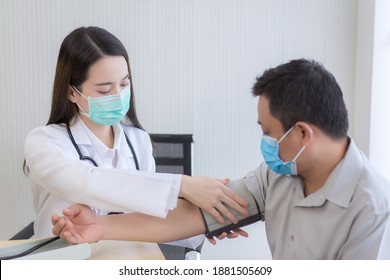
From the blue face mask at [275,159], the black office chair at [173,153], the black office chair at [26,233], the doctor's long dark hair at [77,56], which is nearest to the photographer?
the blue face mask at [275,159]

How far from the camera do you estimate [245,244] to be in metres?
2.63

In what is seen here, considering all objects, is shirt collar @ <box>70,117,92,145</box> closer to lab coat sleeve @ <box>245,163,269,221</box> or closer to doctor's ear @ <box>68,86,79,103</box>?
doctor's ear @ <box>68,86,79,103</box>

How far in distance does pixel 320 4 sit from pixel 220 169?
1.02 meters

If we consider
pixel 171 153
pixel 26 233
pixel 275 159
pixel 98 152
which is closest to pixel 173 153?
pixel 171 153

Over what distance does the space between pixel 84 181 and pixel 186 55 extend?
1.24 m

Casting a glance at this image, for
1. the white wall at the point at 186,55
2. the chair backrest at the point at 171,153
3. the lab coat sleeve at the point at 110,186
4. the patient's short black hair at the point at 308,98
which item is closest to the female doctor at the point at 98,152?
the lab coat sleeve at the point at 110,186

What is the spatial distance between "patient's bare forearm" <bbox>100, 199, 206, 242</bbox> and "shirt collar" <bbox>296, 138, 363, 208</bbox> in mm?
418

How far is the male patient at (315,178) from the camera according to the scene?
1110mm

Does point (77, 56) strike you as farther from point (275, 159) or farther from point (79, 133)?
point (275, 159)

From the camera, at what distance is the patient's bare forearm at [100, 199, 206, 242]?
1.39 m

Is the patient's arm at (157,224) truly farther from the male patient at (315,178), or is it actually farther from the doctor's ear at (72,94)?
the doctor's ear at (72,94)
